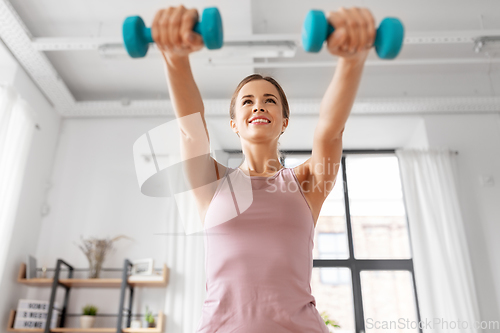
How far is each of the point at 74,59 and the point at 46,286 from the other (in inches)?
76.9

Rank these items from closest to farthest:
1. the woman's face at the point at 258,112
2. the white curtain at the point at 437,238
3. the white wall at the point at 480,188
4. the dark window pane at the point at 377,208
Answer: the woman's face at the point at 258,112 < the white curtain at the point at 437,238 < the white wall at the point at 480,188 < the dark window pane at the point at 377,208

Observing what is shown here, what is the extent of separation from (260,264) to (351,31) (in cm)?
41

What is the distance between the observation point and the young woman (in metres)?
0.70

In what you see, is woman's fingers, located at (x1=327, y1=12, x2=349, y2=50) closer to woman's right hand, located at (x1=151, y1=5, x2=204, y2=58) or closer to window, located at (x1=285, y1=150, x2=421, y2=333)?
woman's right hand, located at (x1=151, y1=5, x2=204, y2=58)

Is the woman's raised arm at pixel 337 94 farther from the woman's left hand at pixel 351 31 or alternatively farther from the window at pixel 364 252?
the window at pixel 364 252

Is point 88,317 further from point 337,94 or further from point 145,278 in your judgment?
point 337,94

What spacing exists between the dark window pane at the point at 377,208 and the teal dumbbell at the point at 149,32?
370 cm

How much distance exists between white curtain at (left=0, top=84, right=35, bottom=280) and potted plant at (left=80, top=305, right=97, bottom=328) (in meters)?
0.68

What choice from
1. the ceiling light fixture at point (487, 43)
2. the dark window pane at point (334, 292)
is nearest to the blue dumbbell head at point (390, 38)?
the ceiling light fixture at point (487, 43)

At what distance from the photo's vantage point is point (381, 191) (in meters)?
4.42

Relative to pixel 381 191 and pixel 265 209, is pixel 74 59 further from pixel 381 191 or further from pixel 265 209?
pixel 265 209

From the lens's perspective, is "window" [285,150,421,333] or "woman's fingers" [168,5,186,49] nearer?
"woman's fingers" [168,5,186,49]

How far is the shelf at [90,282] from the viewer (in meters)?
3.41

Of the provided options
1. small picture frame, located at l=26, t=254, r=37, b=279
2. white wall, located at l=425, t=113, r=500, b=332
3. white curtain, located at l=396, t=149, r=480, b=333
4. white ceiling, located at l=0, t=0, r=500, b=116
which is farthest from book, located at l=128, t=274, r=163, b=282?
white wall, located at l=425, t=113, r=500, b=332
